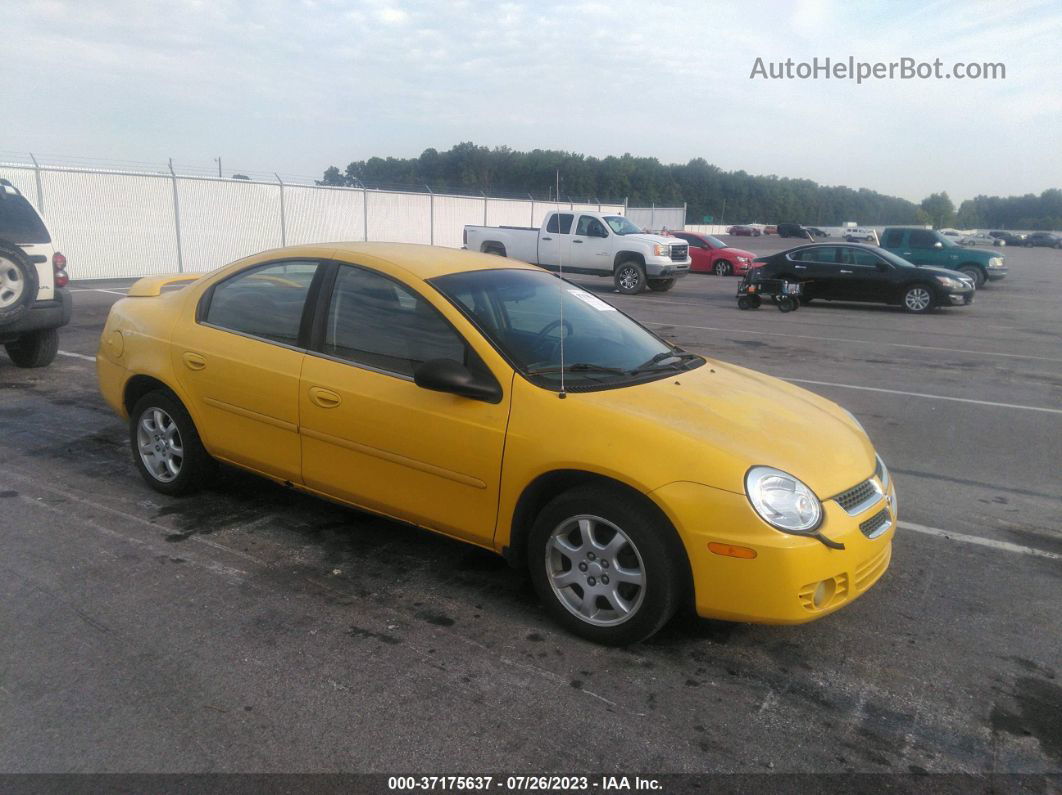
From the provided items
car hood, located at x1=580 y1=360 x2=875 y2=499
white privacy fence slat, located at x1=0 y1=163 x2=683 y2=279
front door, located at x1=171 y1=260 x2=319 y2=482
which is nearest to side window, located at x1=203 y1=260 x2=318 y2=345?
front door, located at x1=171 y1=260 x2=319 y2=482

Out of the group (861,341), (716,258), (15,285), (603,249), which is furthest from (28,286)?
(716,258)

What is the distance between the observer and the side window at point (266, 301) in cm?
444

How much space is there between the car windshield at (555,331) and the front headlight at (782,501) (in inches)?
35.0

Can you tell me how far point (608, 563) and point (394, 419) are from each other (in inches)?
47.9

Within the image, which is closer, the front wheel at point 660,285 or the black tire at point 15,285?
the black tire at point 15,285

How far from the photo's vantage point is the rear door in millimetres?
22281

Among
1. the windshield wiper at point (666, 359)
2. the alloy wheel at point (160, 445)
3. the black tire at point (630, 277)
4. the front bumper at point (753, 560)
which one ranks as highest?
the windshield wiper at point (666, 359)

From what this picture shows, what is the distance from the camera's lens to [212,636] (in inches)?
136

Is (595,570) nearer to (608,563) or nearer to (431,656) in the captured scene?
(608,563)

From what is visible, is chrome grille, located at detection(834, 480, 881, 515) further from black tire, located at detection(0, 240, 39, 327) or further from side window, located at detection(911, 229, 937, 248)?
side window, located at detection(911, 229, 937, 248)

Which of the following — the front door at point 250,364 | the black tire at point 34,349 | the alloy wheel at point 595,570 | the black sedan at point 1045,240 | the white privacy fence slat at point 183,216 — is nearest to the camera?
the alloy wheel at point 595,570

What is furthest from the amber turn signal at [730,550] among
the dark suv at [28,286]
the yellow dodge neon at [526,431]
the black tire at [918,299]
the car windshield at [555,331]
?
the black tire at [918,299]

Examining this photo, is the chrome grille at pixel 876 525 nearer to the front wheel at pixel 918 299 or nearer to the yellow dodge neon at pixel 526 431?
the yellow dodge neon at pixel 526 431

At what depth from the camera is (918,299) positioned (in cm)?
1827
